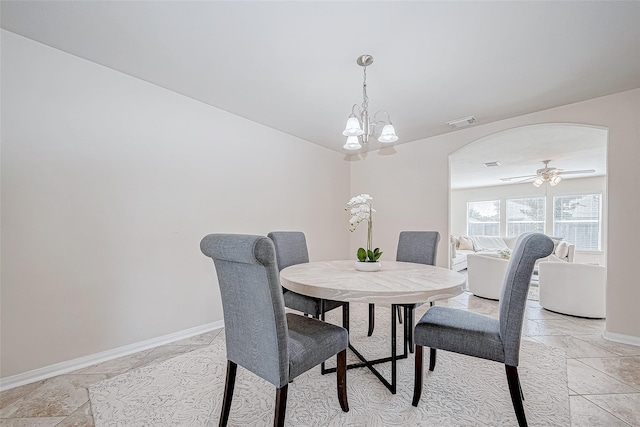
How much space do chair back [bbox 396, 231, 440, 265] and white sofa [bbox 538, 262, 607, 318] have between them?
6.10ft

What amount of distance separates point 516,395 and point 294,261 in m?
1.82

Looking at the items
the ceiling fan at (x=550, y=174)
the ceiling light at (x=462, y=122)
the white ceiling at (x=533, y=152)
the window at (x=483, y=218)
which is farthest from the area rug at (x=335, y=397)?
the window at (x=483, y=218)

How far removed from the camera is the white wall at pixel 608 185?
257cm

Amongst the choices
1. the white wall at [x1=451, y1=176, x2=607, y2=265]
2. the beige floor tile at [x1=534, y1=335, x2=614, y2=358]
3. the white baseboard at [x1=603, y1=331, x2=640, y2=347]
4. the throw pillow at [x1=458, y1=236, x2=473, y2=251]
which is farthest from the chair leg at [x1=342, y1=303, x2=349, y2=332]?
the throw pillow at [x1=458, y1=236, x2=473, y2=251]

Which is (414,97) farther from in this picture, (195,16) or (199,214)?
(199,214)

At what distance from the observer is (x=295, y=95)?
267cm

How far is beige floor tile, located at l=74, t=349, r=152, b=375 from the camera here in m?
1.99

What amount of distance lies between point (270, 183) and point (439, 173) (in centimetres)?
231

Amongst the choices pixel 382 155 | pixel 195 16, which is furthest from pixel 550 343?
pixel 195 16

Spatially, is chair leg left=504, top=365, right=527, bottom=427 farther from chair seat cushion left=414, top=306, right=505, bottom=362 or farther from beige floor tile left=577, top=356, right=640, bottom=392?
beige floor tile left=577, top=356, right=640, bottom=392

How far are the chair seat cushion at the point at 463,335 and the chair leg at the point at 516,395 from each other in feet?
0.23

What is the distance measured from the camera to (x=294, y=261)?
2.65m

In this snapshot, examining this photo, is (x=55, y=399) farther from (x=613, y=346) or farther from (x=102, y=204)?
(x=613, y=346)

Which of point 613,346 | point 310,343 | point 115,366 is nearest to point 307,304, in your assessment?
point 310,343
